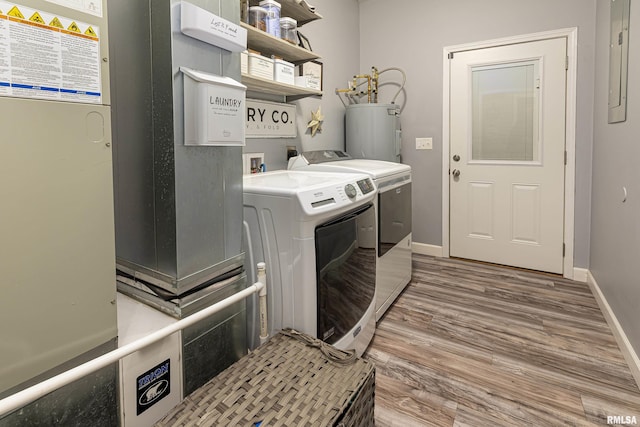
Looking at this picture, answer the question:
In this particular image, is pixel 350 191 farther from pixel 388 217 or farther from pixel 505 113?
pixel 505 113

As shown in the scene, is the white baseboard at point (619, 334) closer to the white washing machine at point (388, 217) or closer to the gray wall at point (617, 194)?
the gray wall at point (617, 194)

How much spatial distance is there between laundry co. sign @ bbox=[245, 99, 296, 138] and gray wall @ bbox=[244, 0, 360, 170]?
7 centimetres

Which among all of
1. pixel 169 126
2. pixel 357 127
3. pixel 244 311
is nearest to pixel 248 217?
pixel 244 311

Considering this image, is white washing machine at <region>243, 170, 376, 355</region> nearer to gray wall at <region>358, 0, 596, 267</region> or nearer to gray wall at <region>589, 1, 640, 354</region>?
gray wall at <region>589, 1, 640, 354</region>

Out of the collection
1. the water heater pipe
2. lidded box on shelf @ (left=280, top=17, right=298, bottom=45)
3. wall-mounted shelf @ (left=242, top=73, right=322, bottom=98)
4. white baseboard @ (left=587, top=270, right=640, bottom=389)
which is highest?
lidded box on shelf @ (left=280, top=17, right=298, bottom=45)

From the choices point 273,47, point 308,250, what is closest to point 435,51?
point 273,47

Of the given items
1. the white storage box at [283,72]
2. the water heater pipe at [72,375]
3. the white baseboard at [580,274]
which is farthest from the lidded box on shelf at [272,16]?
the white baseboard at [580,274]

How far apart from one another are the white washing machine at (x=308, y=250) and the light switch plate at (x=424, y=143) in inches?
79.2

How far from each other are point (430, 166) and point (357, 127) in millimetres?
847

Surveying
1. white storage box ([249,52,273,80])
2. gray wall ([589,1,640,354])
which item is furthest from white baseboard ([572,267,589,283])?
white storage box ([249,52,273,80])

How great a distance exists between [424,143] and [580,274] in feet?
5.59

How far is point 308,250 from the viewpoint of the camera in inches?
56.8

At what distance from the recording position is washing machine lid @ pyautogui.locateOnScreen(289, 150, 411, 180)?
2240 mm

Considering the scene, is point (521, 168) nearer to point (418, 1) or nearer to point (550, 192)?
point (550, 192)
